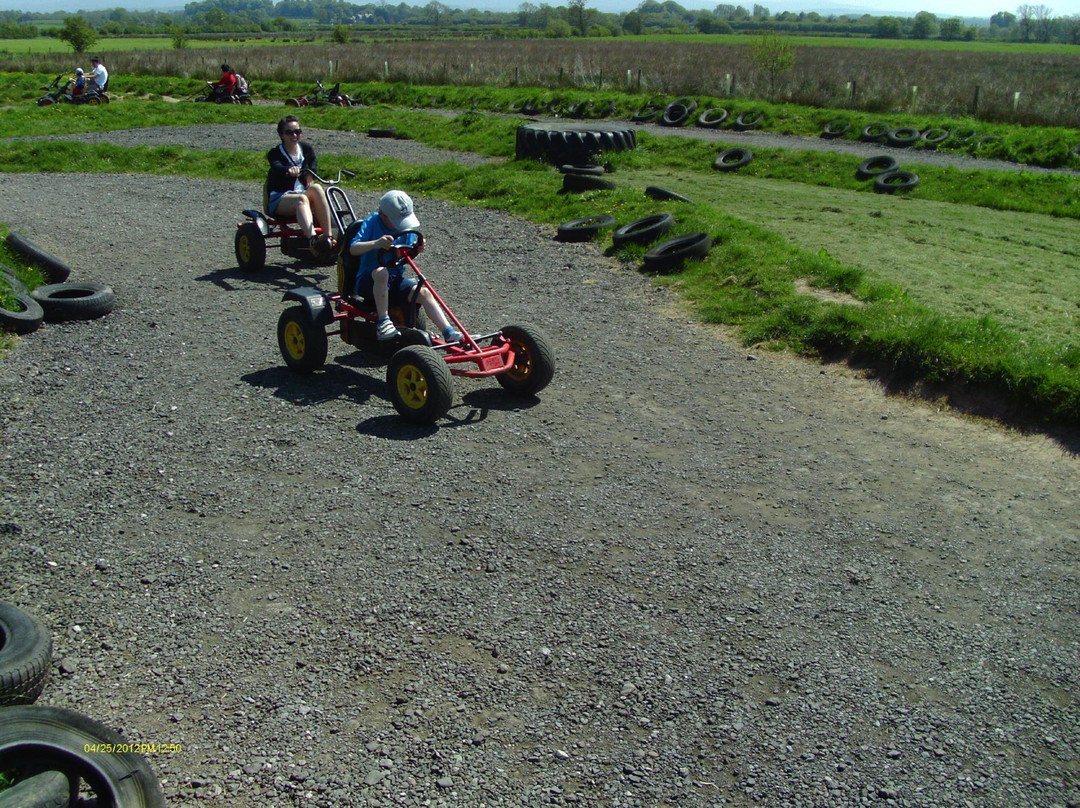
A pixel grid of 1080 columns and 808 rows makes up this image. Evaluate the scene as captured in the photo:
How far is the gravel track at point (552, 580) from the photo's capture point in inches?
148

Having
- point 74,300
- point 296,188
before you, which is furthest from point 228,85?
point 74,300

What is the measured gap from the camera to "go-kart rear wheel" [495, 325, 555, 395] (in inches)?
285

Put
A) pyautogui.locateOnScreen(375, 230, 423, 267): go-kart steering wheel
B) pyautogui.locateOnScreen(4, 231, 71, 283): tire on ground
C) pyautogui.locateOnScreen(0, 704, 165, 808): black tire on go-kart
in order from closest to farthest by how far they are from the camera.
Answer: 1. pyautogui.locateOnScreen(0, 704, 165, 808): black tire on go-kart
2. pyautogui.locateOnScreen(375, 230, 423, 267): go-kart steering wheel
3. pyautogui.locateOnScreen(4, 231, 71, 283): tire on ground

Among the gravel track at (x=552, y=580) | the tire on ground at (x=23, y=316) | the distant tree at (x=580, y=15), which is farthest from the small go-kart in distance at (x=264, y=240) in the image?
the distant tree at (x=580, y=15)

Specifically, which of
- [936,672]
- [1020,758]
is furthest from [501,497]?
[1020,758]

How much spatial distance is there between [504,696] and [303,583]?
1402mm

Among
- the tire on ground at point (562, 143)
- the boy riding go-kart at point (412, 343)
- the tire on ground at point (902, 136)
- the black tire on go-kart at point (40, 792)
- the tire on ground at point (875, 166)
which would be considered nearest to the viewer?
the black tire on go-kart at point (40, 792)

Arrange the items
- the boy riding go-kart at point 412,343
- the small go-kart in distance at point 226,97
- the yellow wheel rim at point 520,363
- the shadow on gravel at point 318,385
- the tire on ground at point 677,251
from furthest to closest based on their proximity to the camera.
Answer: the small go-kart in distance at point 226,97
the tire on ground at point 677,251
the shadow on gravel at point 318,385
the yellow wheel rim at point 520,363
the boy riding go-kart at point 412,343

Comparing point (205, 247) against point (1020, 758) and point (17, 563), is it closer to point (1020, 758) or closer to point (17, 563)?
point (17, 563)

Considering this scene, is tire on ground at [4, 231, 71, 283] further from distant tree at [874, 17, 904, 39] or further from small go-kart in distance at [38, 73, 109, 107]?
distant tree at [874, 17, 904, 39]

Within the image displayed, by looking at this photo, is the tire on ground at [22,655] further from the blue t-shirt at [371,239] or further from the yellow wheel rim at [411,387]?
the blue t-shirt at [371,239]

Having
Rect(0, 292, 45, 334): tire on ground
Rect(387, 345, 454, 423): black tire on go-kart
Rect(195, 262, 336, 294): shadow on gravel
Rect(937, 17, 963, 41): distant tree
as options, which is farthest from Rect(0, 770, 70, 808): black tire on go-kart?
Rect(937, 17, 963, 41): distant tree

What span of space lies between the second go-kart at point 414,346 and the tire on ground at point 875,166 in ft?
41.4

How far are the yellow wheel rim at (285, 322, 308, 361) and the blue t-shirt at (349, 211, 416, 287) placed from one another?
641mm
